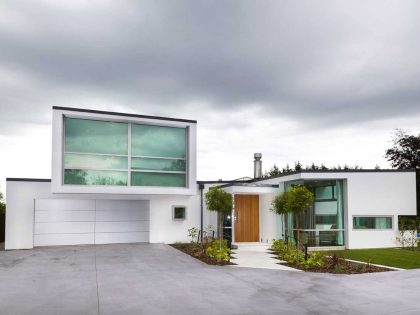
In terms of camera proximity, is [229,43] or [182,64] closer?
[229,43]

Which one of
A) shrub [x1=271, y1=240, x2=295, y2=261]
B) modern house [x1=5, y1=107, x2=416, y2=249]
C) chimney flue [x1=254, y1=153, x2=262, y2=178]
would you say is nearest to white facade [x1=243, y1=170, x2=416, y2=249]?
modern house [x1=5, y1=107, x2=416, y2=249]

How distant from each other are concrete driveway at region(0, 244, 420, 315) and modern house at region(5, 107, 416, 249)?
4451mm

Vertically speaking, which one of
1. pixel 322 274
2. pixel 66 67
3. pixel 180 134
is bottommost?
pixel 322 274

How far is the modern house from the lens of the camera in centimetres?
1697

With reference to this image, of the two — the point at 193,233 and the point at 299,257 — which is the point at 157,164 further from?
the point at 299,257

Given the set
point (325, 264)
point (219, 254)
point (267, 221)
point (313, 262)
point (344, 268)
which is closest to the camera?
point (344, 268)

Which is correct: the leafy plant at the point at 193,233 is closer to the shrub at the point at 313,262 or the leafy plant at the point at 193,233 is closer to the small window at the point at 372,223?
the small window at the point at 372,223

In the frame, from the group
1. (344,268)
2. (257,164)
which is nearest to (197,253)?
(344,268)

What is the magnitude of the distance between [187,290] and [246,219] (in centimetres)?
1047

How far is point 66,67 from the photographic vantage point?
1345cm

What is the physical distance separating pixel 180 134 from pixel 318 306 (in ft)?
38.8

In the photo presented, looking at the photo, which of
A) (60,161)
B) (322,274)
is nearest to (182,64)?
(60,161)

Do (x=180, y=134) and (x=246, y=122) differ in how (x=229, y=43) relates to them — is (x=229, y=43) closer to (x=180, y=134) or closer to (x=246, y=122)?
(x=180, y=134)

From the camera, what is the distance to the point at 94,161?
1705 centimetres
